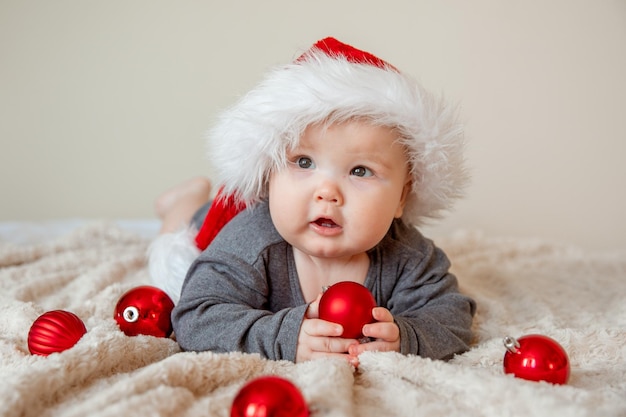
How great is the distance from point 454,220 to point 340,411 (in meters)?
1.58

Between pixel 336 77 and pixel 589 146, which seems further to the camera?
pixel 589 146

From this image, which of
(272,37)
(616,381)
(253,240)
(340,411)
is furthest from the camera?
(272,37)

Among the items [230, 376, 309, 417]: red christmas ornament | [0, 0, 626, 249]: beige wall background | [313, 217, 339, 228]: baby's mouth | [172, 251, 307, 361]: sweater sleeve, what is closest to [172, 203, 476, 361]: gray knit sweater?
[172, 251, 307, 361]: sweater sleeve

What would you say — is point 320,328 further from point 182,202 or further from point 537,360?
point 182,202

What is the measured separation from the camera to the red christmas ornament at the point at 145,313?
43.6 inches

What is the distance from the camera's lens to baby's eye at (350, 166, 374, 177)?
104cm

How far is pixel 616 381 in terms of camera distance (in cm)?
95

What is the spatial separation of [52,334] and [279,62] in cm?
138

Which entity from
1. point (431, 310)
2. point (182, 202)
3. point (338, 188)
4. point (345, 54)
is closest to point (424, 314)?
point (431, 310)

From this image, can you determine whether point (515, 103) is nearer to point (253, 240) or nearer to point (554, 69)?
point (554, 69)

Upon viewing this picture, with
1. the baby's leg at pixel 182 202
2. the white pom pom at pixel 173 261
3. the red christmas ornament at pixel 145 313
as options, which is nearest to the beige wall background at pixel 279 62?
the baby's leg at pixel 182 202

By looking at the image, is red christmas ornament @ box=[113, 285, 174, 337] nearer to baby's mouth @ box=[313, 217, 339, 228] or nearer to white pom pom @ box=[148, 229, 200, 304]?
white pom pom @ box=[148, 229, 200, 304]

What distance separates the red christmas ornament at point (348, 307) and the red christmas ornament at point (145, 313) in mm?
319

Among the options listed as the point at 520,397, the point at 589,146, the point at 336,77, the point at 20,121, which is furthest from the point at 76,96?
the point at 520,397
